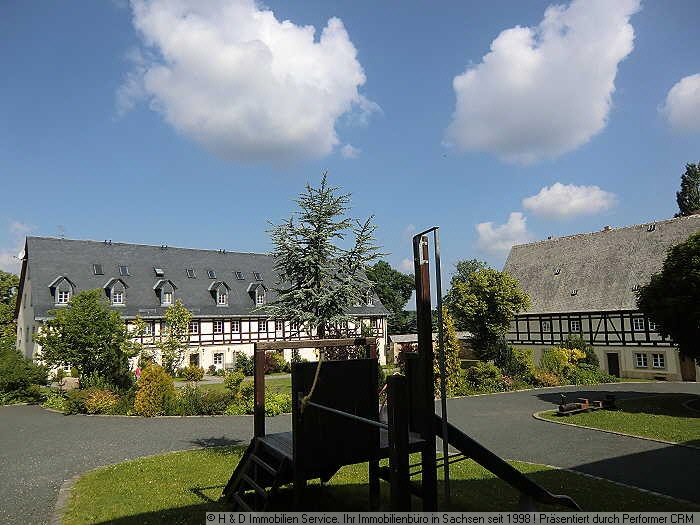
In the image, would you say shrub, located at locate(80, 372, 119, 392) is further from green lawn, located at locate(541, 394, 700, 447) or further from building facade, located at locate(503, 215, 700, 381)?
building facade, located at locate(503, 215, 700, 381)

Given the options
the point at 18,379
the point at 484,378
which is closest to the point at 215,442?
the point at 18,379

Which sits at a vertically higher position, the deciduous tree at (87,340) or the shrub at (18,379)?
the deciduous tree at (87,340)

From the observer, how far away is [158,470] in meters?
11.5

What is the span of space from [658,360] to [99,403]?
31224 mm

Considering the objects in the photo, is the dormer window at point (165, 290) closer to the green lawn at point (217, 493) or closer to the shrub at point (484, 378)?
the shrub at point (484, 378)

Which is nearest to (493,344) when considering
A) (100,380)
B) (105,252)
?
(100,380)

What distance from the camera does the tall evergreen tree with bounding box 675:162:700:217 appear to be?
180 ft

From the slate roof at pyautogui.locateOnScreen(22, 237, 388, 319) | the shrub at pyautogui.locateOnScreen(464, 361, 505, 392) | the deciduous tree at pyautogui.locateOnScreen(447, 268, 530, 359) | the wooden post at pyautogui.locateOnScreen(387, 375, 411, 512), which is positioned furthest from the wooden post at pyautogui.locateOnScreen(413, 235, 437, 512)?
the slate roof at pyautogui.locateOnScreen(22, 237, 388, 319)

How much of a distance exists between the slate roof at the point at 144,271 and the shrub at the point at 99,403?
51.2ft

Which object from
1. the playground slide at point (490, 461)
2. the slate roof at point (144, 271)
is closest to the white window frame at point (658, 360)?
the slate roof at point (144, 271)

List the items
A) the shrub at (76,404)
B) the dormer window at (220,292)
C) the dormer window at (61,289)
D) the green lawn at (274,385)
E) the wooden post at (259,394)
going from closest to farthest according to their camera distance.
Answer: the wooden post at (259,394) → the shrub at (76,404) → the green lawn at (274,385) → the dormer window at (61,289) → the dormer window at (220,292)

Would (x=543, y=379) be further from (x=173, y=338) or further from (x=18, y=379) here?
(x=18, y=379)

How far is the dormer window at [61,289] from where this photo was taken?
36.3 m

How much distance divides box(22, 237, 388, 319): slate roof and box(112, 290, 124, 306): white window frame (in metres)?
0.43
